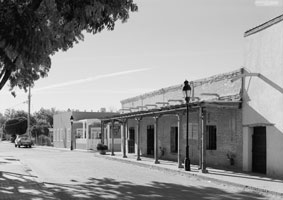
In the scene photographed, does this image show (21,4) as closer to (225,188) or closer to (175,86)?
(225,188)

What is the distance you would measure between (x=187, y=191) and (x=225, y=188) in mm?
1577

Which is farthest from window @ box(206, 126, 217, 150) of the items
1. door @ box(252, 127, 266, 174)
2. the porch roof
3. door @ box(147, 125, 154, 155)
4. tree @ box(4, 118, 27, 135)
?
tree @ box(4, 118, 27, 135)

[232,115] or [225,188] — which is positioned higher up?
[232,115]

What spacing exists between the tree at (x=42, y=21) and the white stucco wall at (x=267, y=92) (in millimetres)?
8512

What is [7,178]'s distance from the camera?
18.9 meters

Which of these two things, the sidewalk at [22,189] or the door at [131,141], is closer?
the sidewalk at [22,189]

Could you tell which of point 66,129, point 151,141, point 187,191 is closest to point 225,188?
point 187,191

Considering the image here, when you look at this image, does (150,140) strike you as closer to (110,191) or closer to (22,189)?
(22,189)

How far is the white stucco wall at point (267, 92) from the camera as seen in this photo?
18.0 metres

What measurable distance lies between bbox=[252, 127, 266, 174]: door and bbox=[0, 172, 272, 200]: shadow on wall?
4.84 m

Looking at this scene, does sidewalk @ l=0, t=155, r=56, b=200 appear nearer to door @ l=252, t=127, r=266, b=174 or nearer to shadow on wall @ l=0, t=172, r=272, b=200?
shadow on wall @ l=0, t=172, r=272, b=200

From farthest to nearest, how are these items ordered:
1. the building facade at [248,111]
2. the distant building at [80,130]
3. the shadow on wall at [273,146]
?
the distant building at [80,130] < the building facade at [248,111] < the shadow on wall at [273,146]

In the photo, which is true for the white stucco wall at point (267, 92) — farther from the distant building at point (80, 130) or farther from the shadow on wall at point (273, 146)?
the distant building at point (80, 130)

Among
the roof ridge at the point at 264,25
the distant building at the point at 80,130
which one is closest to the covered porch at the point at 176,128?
the roof ridge at the point at 264,25
